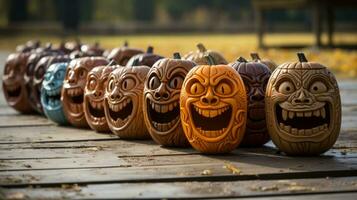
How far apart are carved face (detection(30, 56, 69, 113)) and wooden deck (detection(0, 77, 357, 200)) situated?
177 cm

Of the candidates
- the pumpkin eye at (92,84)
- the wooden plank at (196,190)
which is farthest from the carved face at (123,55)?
the wooden plank at (196,190)

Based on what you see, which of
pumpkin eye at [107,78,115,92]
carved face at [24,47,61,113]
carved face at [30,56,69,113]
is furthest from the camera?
carved face at [24,47,61,113]

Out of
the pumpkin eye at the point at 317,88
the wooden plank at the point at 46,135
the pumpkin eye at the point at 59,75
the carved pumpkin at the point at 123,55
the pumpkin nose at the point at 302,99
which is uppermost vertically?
the carved pumpkin at the point at 123,55

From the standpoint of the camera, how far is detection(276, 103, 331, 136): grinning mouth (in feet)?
21.2

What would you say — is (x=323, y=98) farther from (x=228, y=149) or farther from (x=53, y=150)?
(x=53, y=150)

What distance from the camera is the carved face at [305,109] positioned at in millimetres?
6457

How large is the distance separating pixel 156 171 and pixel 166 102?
1.13 meters

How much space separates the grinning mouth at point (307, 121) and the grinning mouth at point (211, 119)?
0.44 m

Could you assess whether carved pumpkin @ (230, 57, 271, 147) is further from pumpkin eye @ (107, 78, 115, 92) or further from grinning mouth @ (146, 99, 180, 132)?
pumpkin eye @ (107, 78, 115, 92)

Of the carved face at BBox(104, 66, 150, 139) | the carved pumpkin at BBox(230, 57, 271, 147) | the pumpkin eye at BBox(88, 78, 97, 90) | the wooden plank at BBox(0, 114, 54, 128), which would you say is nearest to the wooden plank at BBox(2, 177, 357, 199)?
the carved pumpkin at BBox(230, 57, 271, 147)

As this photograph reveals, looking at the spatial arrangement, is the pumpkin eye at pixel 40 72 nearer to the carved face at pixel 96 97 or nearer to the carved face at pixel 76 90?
the carved face at pixel 76 90

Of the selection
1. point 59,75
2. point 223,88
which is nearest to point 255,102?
point 223,88

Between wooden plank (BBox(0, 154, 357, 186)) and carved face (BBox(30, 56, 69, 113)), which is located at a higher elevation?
carved face (BBox(30, 56, 69, 113))

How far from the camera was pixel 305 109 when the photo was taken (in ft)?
21.1
